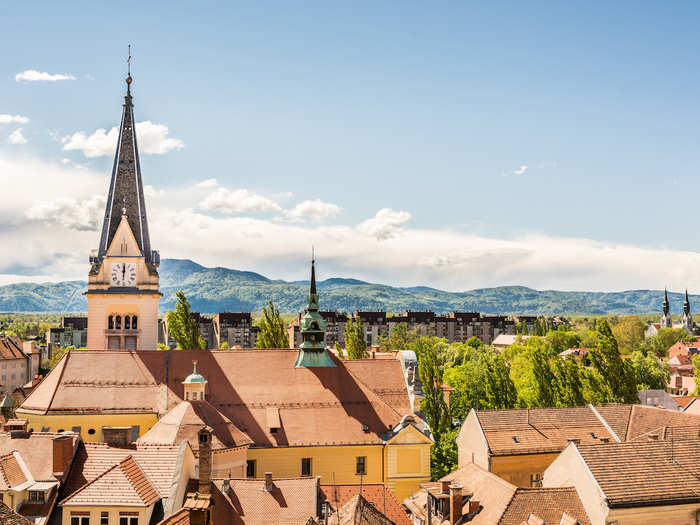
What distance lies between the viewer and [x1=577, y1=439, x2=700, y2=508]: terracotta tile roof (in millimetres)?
40656

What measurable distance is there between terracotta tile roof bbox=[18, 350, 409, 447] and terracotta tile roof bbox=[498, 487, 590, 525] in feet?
43.4

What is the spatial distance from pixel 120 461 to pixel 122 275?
2402 cm

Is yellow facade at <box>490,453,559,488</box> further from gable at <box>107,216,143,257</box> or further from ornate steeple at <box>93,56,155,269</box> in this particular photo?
gable at <box>107,216,143,257</box>

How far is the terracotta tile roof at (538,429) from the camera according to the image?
57094mm

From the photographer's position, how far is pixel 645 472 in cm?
4247

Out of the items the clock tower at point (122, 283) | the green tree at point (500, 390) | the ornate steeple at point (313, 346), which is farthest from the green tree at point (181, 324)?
the green tree at point (500, 390)

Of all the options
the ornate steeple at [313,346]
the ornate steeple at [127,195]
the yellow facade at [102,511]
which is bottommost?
the yellow facade at [102,511]

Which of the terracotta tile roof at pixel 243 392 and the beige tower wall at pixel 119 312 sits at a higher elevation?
the beige tower wall at pixel 119 312

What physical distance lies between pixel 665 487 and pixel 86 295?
1701 inches

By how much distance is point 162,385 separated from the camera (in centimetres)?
5438

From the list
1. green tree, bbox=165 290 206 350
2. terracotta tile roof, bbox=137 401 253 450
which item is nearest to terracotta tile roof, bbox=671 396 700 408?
green tree, bbox=165 290 206 350

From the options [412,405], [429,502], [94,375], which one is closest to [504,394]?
[412,405]

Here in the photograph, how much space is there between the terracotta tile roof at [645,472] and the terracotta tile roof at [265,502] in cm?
1609

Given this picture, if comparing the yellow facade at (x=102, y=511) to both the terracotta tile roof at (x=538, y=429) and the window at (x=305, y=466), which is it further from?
the terracotta tile roof at (x=538, y=429)
